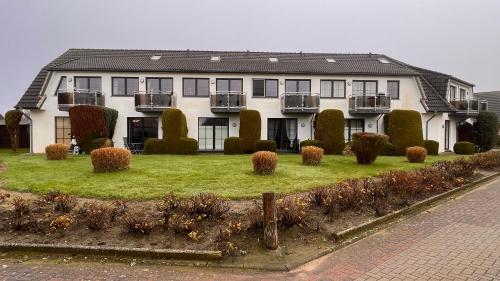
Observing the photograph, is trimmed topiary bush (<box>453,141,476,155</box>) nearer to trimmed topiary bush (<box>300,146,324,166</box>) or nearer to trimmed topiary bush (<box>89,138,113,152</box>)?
trimmed topiary bush (<box>300,146,324,166</box>)

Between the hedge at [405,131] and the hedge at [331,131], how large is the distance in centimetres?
332

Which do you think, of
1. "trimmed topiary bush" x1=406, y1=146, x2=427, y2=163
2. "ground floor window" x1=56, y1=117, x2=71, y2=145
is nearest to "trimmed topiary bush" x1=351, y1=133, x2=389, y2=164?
"trimmed topiary bush" x1=406, y1=146, x2=427, y2=163

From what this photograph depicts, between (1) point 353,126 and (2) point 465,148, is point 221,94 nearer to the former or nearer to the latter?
(1) point 353,126

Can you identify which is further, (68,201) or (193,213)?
(68,201)

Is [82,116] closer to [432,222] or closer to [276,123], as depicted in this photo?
[276,123]

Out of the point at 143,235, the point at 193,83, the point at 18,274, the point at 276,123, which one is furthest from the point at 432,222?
the point at 193,83

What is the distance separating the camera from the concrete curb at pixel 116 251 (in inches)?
234

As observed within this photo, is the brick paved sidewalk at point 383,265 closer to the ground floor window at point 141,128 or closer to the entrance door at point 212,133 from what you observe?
the entrance door at point 212,133

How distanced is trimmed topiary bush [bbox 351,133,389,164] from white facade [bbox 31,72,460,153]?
10770 mm

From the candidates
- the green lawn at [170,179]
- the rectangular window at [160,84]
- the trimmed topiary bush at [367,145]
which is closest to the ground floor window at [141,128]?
the rectangular window at [160,84]

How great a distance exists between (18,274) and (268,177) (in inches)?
306

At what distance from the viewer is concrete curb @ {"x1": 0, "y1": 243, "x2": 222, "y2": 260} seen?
5953 mm

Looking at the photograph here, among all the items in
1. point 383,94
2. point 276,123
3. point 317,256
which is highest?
point 383,94

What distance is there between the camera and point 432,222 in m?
8.20
